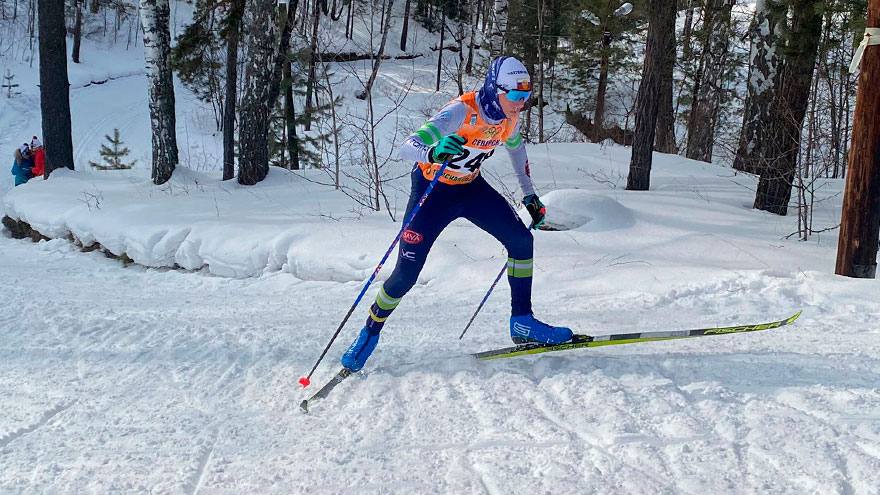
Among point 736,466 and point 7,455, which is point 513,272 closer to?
point 736,466

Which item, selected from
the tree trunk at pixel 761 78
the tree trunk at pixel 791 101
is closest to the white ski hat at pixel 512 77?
the tree trunk at pixel 791 101

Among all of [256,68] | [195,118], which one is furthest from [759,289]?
[195,118]

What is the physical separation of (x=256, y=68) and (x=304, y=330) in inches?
268

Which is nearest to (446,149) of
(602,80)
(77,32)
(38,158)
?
(38,158)

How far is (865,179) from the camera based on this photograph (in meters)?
5.66

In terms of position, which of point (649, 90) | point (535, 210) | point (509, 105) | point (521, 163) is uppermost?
point (649, 90)

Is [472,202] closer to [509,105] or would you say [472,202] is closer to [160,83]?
[509,105]

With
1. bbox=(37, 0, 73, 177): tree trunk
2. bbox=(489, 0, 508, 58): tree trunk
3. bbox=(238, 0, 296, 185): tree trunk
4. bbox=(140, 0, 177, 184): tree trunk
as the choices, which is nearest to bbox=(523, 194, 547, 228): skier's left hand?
bbox=(238, 0, 296, 185): tree trunk

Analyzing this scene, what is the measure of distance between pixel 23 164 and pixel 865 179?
1592cm

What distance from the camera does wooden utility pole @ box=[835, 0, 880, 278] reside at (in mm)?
5488

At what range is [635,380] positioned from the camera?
12.3 ft

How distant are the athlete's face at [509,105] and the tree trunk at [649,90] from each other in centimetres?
581

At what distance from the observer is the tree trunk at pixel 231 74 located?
12047 mm

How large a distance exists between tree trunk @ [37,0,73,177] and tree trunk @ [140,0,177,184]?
2.24m
